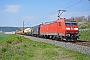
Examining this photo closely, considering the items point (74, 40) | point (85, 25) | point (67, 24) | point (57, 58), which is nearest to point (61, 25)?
point (67, 24)

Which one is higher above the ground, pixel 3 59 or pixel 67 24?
pixel 67 24

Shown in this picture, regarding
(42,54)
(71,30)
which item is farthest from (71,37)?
(42,54)

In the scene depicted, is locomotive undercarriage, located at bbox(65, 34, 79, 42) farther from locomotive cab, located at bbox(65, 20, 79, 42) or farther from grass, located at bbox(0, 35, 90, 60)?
grass, located at bbox(0, 35, 90, 60)

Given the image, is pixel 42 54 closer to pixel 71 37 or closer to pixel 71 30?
pixel 71 37

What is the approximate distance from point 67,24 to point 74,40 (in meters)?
2.39

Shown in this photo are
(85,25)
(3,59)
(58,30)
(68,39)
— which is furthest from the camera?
(85,25)

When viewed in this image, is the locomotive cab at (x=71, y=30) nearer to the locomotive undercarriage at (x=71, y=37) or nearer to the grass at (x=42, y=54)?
the locomotive undercarriage at (x=71, y=37)

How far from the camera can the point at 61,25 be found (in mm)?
27688

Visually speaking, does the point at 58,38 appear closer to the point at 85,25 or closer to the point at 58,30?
the point at 58,30

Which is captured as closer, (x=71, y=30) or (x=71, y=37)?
(x=71, y=37)

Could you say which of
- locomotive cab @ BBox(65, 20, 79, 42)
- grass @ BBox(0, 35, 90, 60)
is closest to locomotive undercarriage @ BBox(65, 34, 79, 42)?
locomotive cab @ BBox(65, 20, 79, 42)

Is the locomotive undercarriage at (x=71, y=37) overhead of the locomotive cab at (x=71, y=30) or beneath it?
beneath

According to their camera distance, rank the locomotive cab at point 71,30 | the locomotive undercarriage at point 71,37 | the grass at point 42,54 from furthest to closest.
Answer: the locomotive cab at point 71,30, the locomotive undercarriage at point 71,37, the grass at point 42,54

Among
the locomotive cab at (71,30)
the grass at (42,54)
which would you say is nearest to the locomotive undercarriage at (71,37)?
the locomotive cab at (71,30)
